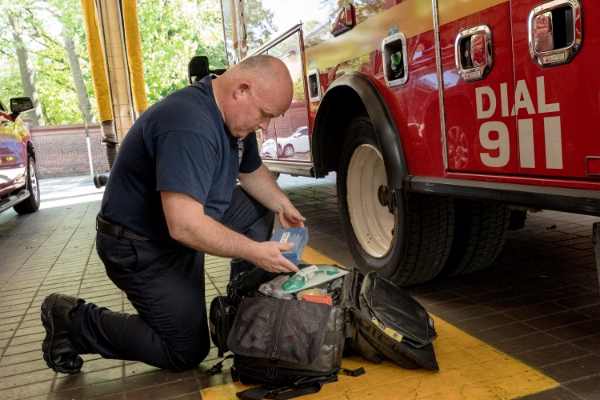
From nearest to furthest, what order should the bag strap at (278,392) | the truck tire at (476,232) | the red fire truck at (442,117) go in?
the red fire truck at (442,117), the bag strap at (278,392), the truck tire at (476,232)

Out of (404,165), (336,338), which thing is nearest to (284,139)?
(404,165)

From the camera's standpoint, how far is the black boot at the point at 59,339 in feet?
8.85

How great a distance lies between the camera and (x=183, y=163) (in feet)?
7.32

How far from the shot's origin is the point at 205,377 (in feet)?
8.64

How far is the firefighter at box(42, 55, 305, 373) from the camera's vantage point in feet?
7.48

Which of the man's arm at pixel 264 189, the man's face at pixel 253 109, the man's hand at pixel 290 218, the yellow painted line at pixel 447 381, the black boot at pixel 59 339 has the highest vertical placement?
the man's face at pixel 253 109

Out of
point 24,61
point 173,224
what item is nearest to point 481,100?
point 173,224

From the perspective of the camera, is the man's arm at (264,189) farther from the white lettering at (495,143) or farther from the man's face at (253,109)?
the white lettering at (495,143)

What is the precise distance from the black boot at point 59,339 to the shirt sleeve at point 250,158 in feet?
3.51

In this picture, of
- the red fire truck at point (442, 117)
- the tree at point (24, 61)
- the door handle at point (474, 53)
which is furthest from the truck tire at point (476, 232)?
the tree at point (24, 61)

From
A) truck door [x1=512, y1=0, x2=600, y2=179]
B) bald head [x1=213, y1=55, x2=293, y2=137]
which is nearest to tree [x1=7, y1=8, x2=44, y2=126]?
bald head [x1=213, y1=55, x2=293, y2=137]

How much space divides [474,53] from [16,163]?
6912mm

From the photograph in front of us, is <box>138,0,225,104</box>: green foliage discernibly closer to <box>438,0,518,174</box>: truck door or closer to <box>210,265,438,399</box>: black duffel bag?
<box>438,0,518,174</box>: truck door

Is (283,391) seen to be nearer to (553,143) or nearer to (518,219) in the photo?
(553,143)
